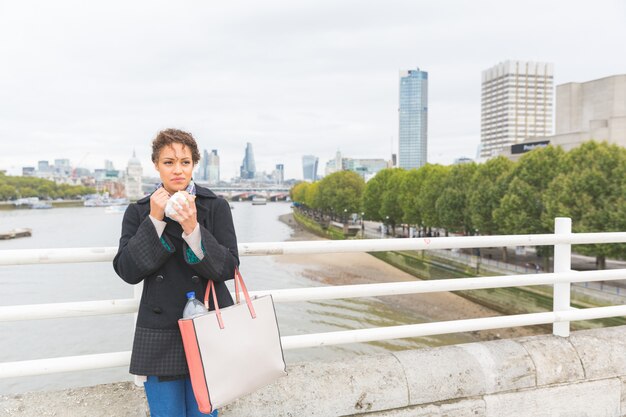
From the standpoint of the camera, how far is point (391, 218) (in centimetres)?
5819

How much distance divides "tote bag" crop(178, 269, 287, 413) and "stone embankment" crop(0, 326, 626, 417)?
80 cm

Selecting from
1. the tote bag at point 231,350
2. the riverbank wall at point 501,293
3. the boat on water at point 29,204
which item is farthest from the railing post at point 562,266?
the boat on water at point 29,204

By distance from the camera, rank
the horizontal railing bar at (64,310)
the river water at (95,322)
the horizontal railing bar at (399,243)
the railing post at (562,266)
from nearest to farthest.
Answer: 1. the horizontal railing bar at (64,310)
2. the horizontal railing bar at (399,243)
3. the railing post at (562,266)
4. the river water at (95,322)

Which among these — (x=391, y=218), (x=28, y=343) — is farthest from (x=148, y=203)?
(x=391, y=218)

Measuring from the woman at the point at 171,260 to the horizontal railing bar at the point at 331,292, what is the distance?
52 cm

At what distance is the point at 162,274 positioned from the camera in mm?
2186

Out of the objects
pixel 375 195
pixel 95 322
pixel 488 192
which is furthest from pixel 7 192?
pixel 488 192

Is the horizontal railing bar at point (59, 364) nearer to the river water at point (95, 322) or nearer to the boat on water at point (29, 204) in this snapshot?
the river water at point (95, 322)

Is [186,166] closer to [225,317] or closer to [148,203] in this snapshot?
[148,203]

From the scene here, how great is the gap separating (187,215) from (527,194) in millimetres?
34428

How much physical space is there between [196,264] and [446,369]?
79.5 inches

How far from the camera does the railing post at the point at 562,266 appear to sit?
367cm

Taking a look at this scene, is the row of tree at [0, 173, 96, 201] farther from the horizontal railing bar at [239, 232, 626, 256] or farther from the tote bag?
the tote bag

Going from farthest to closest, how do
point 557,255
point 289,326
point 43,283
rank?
point 43,283, point 289,326, point 557,255
